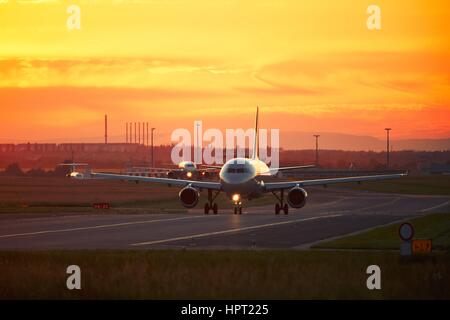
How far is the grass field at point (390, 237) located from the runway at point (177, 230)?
1.48 m

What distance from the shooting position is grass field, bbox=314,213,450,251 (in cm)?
3856

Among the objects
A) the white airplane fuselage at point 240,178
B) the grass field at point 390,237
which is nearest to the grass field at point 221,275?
the grass field at point 390,237

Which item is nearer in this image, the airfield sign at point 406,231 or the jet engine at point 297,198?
the airfield sign at point 406,231

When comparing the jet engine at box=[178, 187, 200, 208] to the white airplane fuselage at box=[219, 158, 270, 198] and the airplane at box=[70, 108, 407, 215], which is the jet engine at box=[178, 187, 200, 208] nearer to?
the airplane at box=[70, 108, 407, 215]

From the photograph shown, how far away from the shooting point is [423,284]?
25.3 meters

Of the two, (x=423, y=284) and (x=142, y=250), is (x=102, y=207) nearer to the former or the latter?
(x=142, y=250)

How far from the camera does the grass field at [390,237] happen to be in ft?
127

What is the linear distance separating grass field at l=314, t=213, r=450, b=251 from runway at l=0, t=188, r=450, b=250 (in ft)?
4.87

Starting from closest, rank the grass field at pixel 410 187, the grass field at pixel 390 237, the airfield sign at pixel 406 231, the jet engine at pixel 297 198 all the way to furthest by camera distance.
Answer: the airfield sign at pixel 406 231 → the grass field at pixel 390 237 → the jet engine at pixel 297 198 → the grass field at pixel 410 187

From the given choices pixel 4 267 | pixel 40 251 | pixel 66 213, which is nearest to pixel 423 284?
pixel 4 267

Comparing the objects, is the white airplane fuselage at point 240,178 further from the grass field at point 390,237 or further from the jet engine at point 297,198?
the grass field at point 390,237

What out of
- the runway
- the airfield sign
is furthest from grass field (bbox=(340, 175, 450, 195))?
the airfield sign

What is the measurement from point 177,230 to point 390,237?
12192mm

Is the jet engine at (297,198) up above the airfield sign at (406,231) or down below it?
below
